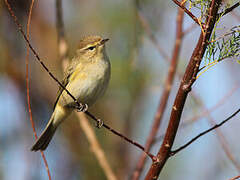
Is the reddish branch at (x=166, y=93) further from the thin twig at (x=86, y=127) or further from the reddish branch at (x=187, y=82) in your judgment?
the reddish branch at (x=187, y=82)

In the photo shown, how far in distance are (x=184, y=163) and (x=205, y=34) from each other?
4227 mm

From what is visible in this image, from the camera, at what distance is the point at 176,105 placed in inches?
90.4

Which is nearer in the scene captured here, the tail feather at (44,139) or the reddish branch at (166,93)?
the reddish branch at (166,93)

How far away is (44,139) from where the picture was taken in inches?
195

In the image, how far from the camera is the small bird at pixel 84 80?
448 cm

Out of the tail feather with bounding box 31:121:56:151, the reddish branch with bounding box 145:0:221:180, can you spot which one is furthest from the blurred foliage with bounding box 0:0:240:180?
the reddish branch with bounding box 145:0:221:180

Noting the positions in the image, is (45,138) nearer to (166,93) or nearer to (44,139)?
(44,139)

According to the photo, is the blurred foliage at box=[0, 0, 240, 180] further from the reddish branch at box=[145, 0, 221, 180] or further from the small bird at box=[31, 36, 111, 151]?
the reddish branch at box=[145, 0, 221, 180]

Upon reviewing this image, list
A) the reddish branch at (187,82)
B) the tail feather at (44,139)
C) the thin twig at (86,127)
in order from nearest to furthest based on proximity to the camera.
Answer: the reddish branch at (187,82)
the thin twig at (86,127)
the tail feather at (44,139)

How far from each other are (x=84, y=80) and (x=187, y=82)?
8.11ft

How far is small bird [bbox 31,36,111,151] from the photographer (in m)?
4.48

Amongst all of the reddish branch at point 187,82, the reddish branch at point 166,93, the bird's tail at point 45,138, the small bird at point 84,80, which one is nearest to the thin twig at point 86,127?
the small bird at point 84,80

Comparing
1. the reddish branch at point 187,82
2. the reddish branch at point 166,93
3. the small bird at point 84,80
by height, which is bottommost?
the reddish branch at point 187,82

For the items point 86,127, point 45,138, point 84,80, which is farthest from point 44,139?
point 84,80
